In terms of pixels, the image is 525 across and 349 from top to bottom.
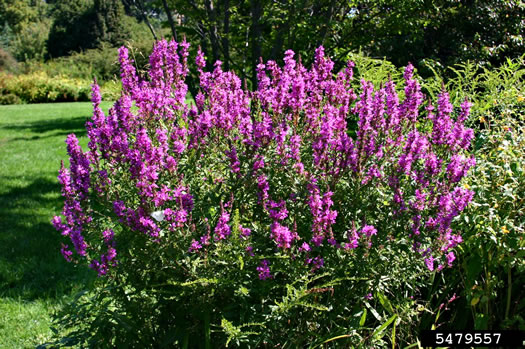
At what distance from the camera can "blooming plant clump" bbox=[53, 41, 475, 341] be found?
2.39 meters

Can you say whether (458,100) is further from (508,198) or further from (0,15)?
(0,15)

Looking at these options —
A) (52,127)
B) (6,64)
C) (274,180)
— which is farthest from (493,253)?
(6,64)

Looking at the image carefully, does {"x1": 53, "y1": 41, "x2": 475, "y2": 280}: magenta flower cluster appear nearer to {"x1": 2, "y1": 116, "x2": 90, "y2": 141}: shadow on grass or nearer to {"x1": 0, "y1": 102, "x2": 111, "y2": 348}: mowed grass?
{"x1": 0, "y1": 102, "x2": 111, "y2": 348}: mowed grass

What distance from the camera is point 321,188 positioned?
2.75m

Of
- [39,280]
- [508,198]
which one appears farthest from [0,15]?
[508,198]

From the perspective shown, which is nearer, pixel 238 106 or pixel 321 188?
pixel 321 188

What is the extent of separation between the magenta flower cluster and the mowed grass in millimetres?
1066

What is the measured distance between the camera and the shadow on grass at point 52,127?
1157cm

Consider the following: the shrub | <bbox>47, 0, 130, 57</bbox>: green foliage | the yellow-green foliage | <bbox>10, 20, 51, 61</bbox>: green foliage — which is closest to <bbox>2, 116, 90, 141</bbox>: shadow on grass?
the yellow-green foliage

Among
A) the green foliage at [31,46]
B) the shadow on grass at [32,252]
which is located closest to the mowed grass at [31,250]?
the shadow on grass at [32,252]

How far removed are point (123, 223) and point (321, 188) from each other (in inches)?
46.1

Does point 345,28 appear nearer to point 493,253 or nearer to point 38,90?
point 493,253

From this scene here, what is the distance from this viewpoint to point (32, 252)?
16.5ft

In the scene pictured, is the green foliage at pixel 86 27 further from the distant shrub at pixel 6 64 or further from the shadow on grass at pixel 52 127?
the shadow on grass at pixel 52 127
